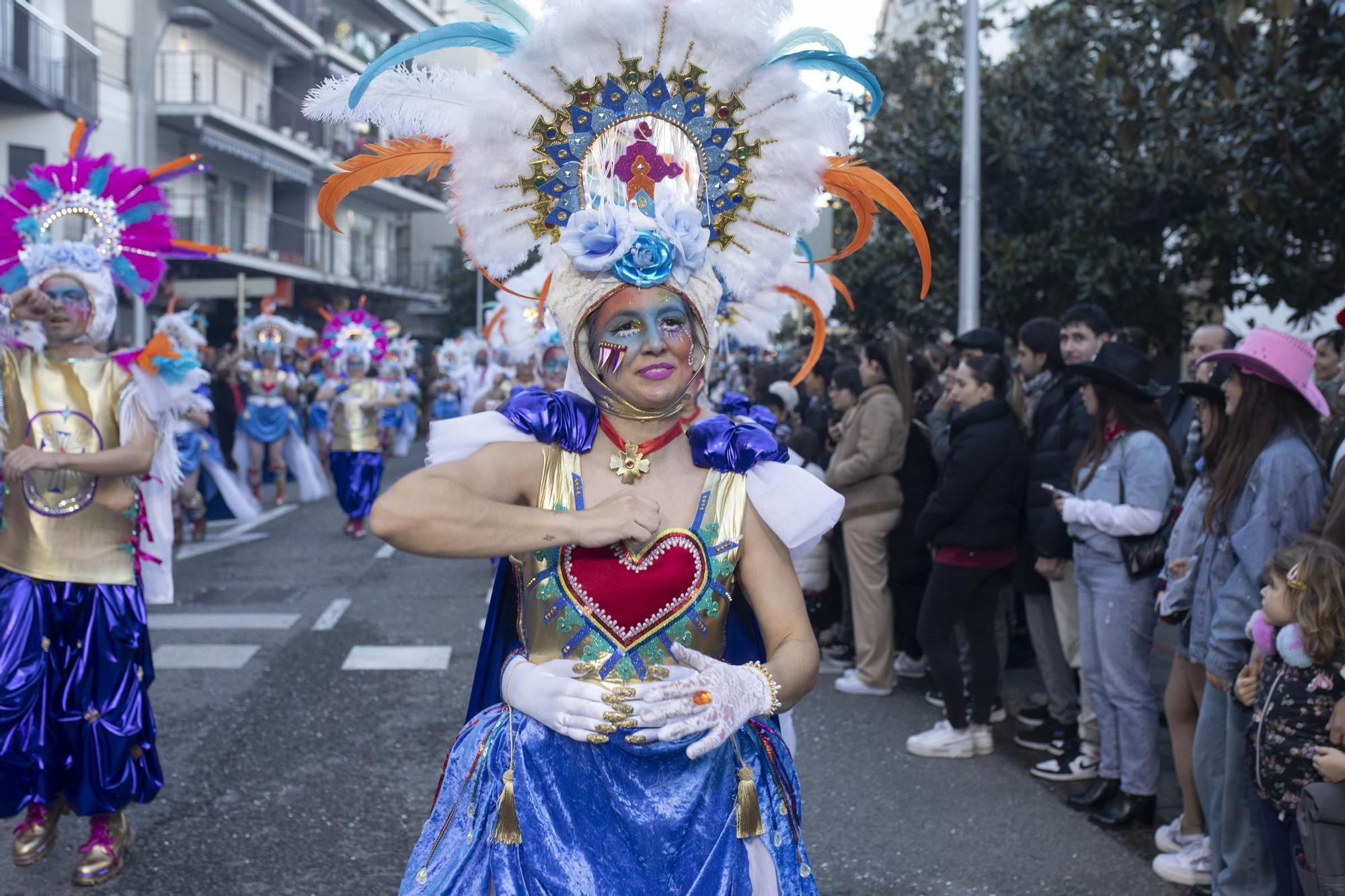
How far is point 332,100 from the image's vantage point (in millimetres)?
2951

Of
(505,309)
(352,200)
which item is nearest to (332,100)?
(505,309)

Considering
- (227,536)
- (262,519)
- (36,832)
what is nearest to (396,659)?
(36,832)

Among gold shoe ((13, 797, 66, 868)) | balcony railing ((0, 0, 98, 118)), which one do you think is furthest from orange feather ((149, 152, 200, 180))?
balcony railing ((0, 0, 98, 118))

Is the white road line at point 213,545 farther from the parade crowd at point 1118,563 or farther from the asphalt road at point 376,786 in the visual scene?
the parade crowd at point 1118,563

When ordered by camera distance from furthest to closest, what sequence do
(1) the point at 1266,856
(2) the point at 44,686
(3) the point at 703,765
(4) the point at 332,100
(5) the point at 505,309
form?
Answer: (5) the point at 505,309, (2) the point at 44,686, (1) the point at 1266,856, (4) the point at 332,100, (3) the point at 703,765

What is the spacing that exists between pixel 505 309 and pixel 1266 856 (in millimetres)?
6065

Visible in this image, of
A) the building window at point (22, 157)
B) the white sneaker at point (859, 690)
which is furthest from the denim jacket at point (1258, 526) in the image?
the building window at point (22, 157)

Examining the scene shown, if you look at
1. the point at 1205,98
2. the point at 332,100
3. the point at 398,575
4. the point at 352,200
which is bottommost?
the point at 398,575

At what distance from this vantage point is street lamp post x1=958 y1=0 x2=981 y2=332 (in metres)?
9.96

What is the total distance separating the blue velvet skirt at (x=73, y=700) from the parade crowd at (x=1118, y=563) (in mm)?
2474

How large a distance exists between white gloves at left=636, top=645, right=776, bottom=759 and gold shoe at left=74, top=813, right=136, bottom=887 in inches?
114

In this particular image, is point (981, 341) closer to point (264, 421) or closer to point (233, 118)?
point (264, 421)

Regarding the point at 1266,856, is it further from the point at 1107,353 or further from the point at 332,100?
the point at 332,100

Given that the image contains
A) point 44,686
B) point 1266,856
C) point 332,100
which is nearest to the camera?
point 332,100
